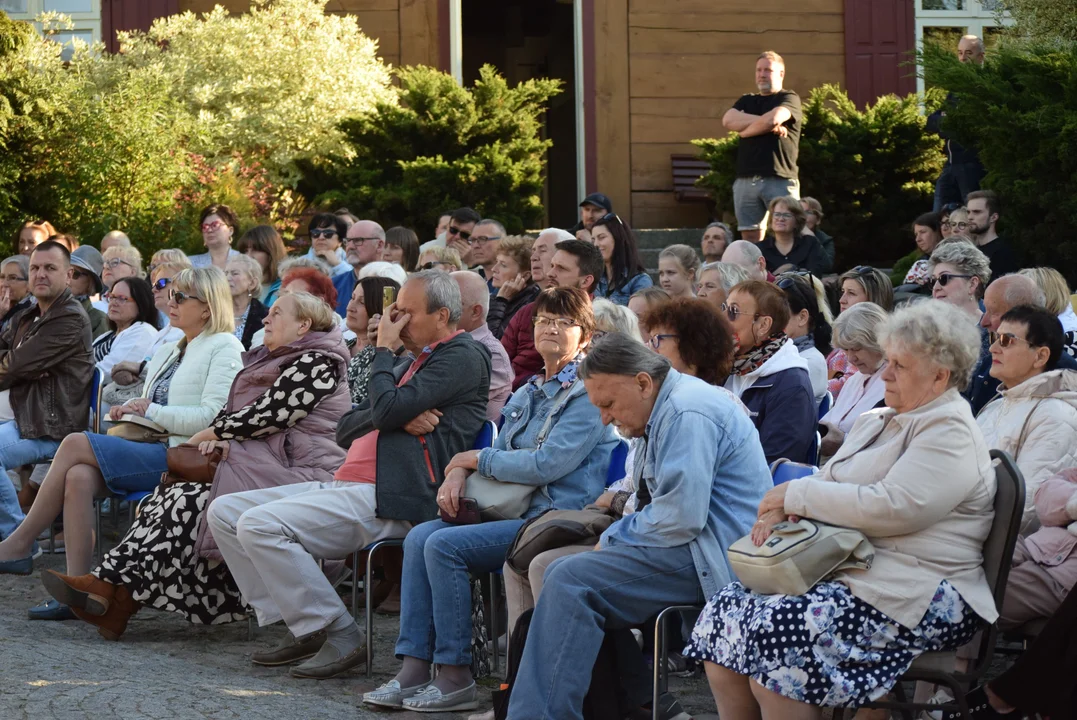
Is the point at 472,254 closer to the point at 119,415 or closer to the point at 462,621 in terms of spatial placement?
the point at 119,415

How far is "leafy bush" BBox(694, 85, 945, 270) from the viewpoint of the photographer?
40.4 feet

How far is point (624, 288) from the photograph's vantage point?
840 cm

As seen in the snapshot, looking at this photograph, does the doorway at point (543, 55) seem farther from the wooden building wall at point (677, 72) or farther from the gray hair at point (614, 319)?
the gray hair at point (614, 319)

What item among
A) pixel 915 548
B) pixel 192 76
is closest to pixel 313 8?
pixel 192 76

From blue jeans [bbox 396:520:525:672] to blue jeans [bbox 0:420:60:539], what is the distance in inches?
131

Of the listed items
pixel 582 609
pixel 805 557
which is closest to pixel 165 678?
pixel 582 609

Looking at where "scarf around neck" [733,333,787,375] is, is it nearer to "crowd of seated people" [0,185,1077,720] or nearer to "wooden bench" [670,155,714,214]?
"crowd of seated people" [0,185,1077,720]

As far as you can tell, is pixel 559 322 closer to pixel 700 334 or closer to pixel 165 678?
pixel 700 334

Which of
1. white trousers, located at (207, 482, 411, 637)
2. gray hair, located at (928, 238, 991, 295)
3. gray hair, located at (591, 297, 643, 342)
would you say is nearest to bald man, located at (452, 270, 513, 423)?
gray hair, located at (591, 297, 643, 342)

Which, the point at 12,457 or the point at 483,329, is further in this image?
Answer: the point at 12,457

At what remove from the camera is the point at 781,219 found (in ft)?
32.1

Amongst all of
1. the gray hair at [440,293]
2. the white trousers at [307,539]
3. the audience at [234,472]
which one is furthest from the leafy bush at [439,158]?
the white trousers at [307,539]

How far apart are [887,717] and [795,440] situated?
4.91ft

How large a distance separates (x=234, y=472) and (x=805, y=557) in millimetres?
3035
